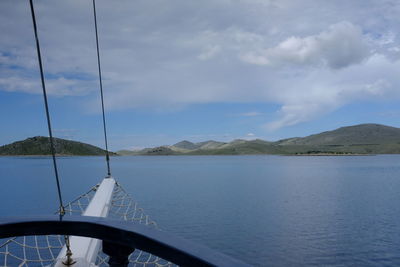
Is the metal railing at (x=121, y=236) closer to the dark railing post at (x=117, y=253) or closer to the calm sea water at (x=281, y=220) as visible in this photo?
the dark railing post at (x=117, y=253)

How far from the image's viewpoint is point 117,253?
5.31 feet

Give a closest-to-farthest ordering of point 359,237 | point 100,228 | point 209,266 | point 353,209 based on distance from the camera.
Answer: point 209,266 < point 100,228 < point 359,237 < point 353,209

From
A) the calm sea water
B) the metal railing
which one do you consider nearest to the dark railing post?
the metal railing

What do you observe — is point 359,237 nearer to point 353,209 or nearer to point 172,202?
point 353,209

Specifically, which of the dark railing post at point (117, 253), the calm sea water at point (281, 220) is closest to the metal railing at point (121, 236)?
the dark railing post at point (117, 253)

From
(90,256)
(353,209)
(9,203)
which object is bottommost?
(353,209)

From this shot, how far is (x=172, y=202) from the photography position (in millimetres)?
33469

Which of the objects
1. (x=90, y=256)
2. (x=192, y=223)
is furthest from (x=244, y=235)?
(x=90, y=256)

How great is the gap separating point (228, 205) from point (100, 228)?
103 feet

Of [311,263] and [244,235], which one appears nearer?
[311,263]

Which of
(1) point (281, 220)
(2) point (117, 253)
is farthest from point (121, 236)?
(1) point (281, 220)

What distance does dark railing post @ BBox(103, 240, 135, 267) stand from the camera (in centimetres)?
161

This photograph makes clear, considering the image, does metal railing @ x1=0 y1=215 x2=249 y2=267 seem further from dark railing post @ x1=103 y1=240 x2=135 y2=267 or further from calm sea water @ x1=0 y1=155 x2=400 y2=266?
calm sea water @ x1=0 y1=155 x2=400 y2=266

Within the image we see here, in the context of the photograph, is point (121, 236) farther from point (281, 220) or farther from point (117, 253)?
point (281, 220)
